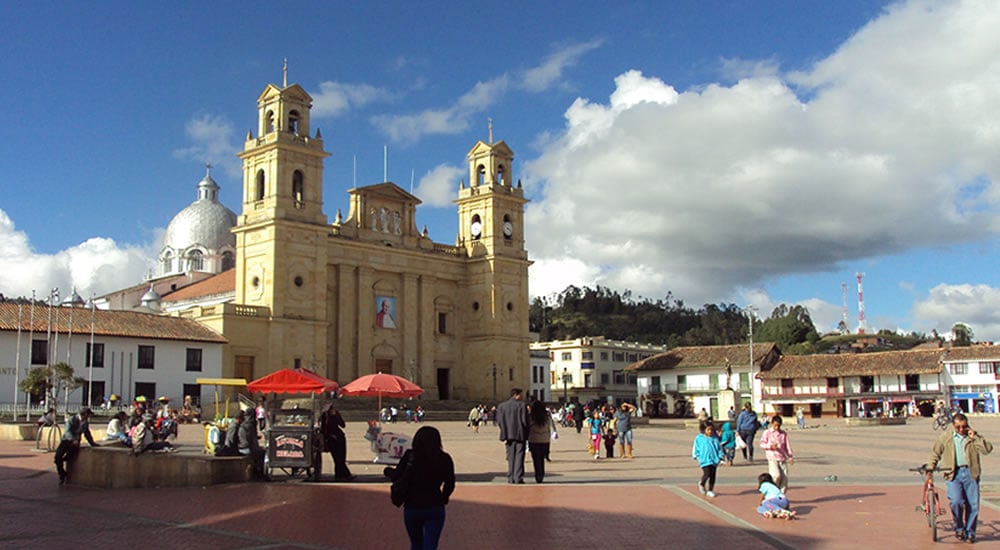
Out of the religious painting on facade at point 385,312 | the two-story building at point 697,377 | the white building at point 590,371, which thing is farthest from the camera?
the white building at point 590,371

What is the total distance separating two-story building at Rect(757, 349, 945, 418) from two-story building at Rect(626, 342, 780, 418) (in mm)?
1436

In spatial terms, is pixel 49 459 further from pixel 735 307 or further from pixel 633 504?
pixel 735 307

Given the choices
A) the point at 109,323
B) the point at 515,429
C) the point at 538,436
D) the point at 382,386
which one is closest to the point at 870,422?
the point at 382,386

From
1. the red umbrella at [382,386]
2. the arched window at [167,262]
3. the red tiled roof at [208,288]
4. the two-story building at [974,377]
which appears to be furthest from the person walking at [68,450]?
the two-story building at [974,377]

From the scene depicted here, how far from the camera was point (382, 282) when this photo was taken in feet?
211

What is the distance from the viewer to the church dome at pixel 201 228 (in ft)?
264

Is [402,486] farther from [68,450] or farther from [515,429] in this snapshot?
[68,450]

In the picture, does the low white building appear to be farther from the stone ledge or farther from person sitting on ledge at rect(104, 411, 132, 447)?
the stone ledge

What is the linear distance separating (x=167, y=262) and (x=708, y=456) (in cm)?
7309

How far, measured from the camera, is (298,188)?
5856 cm

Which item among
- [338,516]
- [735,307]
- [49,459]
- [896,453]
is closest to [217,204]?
[49,459]

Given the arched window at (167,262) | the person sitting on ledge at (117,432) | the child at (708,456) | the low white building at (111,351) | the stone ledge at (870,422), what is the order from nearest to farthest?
the child at (708,456) < the person sitting on ledge at (117,432) < the low white building at (111,351) < the stone ledge at (870,422) < the arched window at (167,262)

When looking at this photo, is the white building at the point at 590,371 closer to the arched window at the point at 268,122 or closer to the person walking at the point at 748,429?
the arched window at the point at 268,122

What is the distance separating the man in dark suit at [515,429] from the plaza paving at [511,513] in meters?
0.37
